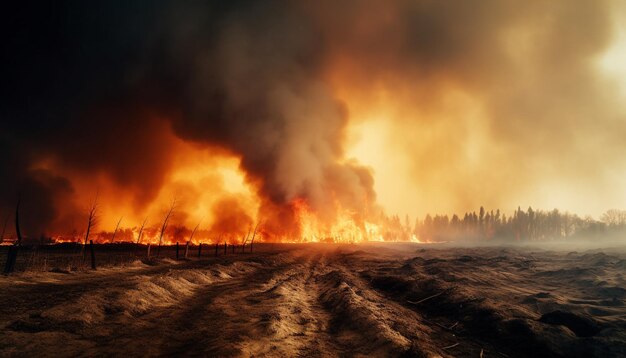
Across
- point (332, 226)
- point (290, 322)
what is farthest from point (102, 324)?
point (332, 226)

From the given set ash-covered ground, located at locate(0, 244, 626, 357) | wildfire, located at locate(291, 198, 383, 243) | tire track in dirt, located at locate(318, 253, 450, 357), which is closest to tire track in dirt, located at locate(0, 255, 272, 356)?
ash-covered ground, located at locate(0, 244, 626, 357)

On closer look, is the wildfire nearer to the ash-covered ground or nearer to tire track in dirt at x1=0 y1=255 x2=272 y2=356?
the ash-covered ground

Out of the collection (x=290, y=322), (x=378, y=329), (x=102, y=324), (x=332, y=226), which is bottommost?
(x=102, y=324)

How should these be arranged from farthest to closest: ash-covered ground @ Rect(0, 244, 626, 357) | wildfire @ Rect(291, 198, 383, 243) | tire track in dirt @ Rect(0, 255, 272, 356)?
wildfire @ Rect(291, 198, 383, 243) → ash-covered ground @ Rect(0, 244, 626, 357) → tire track in dirt @ Rect(0, 255, 272, 356)

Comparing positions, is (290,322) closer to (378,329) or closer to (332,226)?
(378,329)

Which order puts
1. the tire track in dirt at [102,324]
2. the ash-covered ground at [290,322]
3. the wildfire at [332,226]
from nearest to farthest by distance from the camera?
1. the tire track in dirt at [102,324]
2. the ash-covered ground at [290,322]
3. the wildfire at [332,226]

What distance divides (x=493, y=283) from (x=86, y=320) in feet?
108

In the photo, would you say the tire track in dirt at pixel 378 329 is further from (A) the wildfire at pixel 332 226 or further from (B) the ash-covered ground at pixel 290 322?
(A) the wildfire at pixel 332 226

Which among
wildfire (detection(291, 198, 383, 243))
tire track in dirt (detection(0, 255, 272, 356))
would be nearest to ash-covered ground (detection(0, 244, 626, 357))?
tire track in dirt (detection(0, 255, 272, 356))

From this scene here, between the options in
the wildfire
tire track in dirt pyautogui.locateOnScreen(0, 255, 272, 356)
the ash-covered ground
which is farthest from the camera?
the wildfire

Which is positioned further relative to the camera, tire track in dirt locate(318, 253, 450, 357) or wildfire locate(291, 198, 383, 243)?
wildfire locate(291, 198, 383, 243)

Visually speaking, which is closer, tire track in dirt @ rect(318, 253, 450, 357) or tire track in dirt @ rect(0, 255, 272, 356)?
tire track in dirt @ rect(0, 255, 272, 356)

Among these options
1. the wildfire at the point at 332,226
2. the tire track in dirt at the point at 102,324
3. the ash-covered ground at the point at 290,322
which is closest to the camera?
the tire track in dirt at the point at 102,324

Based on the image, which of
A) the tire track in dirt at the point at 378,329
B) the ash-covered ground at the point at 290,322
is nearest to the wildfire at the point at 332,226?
the ash-covered ground at the point at 290,322
